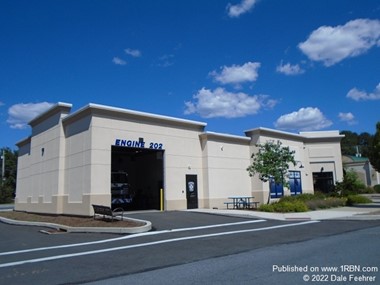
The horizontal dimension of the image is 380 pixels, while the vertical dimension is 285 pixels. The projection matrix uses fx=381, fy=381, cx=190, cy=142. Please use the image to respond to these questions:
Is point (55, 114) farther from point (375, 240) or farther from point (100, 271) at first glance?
point (375, 240)

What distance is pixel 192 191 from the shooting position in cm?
2827

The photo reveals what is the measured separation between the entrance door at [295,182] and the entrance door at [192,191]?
11.3m

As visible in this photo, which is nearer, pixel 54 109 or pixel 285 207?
pixel 285 207

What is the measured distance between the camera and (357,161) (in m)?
68.7

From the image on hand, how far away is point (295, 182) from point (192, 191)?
12732 millimetres

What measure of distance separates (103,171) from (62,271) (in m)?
14.2

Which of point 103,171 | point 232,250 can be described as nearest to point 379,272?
point 232,250

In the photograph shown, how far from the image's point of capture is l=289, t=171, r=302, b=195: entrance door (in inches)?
1405

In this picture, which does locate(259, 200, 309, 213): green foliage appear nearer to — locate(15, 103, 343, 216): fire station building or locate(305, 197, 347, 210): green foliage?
locate(305, 197, 347, 210): green foliage

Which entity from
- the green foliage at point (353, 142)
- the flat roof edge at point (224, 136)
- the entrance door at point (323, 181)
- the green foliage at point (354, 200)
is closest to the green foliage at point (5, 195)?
the flat roof edge at point (224, 136)

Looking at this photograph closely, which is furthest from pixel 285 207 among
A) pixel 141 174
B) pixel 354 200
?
pixel 141 174

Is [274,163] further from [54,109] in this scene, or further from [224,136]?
[54,109]

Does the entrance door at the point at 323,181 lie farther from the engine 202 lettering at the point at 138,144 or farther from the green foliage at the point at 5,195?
the green foliage at the point at 5,195

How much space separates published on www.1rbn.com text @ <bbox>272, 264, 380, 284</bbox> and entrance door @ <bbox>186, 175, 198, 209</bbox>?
19.4 m
